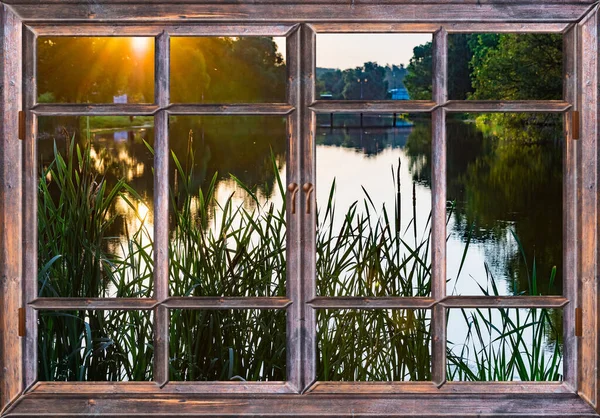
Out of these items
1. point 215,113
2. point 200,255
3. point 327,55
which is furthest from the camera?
point 200,255

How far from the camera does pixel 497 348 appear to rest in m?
3.28

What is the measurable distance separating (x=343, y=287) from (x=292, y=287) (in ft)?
3.10

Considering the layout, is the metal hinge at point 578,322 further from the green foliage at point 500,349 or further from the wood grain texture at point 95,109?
the wood grain texture at point 95,109

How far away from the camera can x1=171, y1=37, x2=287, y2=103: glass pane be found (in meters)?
2.57

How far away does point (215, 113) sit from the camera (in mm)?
2262

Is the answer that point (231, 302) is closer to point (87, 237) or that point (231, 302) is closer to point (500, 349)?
point (87, 237)

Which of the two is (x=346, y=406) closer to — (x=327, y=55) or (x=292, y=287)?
(x=292, y=287)

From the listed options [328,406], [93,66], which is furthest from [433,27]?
[93,66]

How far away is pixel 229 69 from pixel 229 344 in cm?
99

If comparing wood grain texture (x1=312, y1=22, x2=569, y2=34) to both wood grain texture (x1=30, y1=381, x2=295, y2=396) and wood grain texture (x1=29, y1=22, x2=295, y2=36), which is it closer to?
wood grain texture (x1=29, y1=22, x2=295, y2=36)

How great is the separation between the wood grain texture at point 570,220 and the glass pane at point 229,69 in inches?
30.5

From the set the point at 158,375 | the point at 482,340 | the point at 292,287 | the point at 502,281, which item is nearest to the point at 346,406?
the point at 292,287

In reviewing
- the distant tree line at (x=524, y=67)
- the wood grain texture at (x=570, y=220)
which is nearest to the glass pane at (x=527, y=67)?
the distant tree line at (x=524, y=67)

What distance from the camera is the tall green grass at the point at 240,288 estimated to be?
10.2ft
